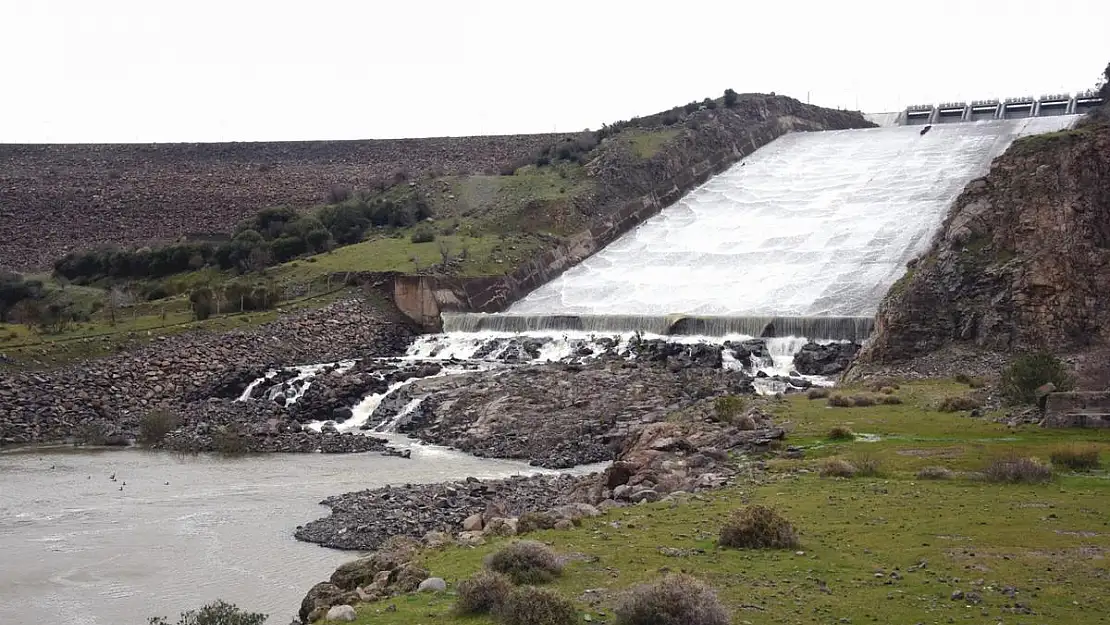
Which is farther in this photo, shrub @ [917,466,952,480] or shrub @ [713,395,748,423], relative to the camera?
shrub @ [713,395,748,423]

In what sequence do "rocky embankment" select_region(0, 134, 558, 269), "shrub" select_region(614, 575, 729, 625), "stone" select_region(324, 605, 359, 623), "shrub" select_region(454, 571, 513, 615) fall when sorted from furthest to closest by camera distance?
"rocky embankment" select_region(0, 134, 558, 269) < "stone" select_region(324, 605, 359, 623) < "shrub" select_region(454, 571, 513, 615) < "shrub" select_region(614, 575, 729, 625)

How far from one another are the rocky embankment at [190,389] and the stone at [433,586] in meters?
18.0

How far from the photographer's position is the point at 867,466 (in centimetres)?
1683

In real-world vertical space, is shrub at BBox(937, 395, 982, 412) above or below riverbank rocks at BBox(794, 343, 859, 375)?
above

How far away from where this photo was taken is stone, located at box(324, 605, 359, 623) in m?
10.7

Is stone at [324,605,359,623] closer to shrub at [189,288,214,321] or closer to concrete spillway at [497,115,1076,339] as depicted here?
concrete spillway at [497,115,1076,339]

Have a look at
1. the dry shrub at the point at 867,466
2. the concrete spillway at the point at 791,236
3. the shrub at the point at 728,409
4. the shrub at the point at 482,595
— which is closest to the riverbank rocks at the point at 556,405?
the shrub at the point at 728,409

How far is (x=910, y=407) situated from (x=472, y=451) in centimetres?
1144

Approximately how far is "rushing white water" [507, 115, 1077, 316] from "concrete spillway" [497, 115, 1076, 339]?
8 cm

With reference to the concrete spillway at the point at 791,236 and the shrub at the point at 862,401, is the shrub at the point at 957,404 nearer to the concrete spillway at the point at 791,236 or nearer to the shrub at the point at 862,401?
the shrub at the point at 862,401

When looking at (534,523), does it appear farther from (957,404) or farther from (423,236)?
(423,236)

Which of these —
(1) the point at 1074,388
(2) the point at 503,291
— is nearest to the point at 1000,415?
(1) the point at 1074,388

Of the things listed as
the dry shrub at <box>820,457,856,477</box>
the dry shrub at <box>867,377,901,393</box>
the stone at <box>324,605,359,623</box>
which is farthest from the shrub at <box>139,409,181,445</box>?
the stone at <box>324,605,359,623</box>

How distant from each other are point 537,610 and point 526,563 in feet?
5.41
